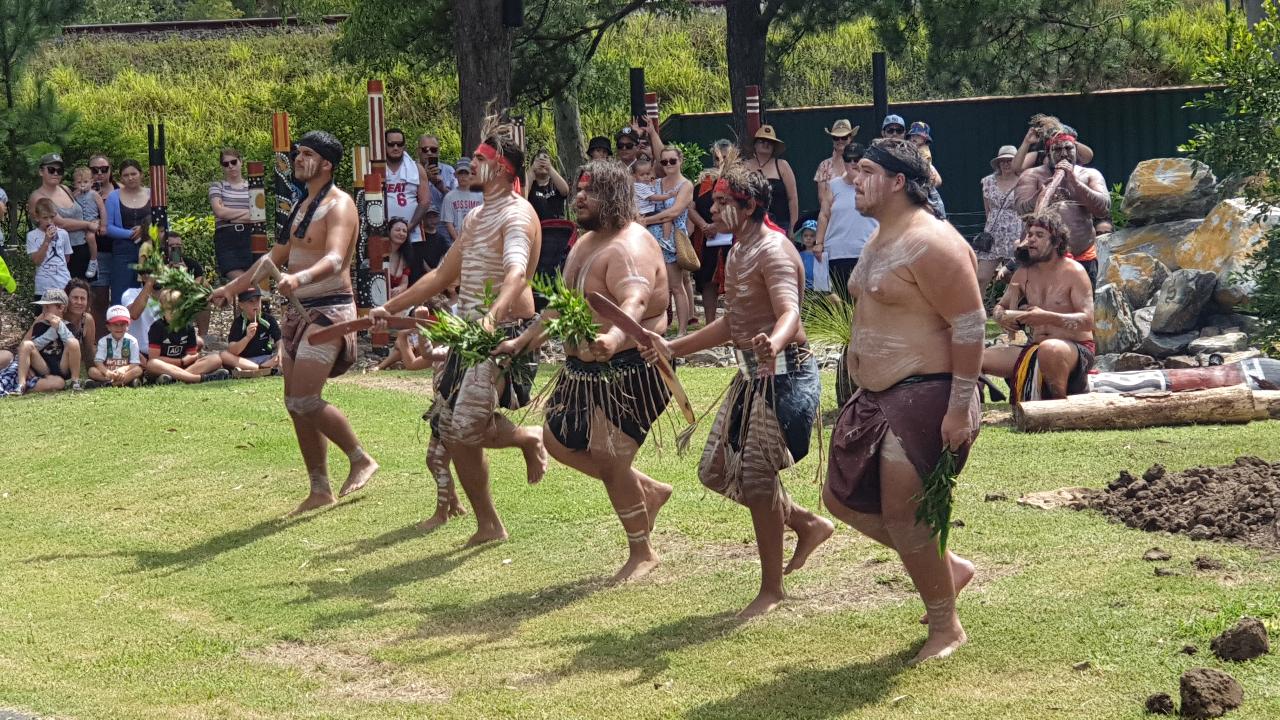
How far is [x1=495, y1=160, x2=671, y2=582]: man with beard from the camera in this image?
7.12m

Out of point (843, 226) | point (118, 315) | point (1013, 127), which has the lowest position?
point (118, 315)

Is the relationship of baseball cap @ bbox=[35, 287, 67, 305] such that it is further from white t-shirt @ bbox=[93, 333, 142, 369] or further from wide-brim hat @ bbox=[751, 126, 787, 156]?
wide-brim hat @ bbox=[751, 126, 787, 156]

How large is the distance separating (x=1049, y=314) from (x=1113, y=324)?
298 cm

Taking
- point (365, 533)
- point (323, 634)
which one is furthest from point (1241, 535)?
point (365, 533)

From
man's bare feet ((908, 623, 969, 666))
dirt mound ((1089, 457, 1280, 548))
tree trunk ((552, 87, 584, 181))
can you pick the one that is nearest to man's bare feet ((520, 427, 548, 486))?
dirt mound ((1089, 457, 1280, 548))

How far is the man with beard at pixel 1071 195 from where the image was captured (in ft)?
38.3

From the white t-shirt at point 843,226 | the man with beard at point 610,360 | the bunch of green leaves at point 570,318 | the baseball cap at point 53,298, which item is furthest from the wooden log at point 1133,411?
the baseball cap at point 53,298

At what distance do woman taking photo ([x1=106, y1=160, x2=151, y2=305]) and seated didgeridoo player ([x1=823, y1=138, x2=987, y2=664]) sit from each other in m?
11.4

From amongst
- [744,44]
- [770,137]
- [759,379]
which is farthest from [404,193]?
[759,379]

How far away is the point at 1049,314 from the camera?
33.1 ft

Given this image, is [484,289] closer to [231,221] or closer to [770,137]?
[770,137]

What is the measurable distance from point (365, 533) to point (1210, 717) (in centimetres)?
522

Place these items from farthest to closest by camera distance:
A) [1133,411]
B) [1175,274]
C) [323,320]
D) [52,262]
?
[52,262], [1175,274], [1133,411], [323,320]

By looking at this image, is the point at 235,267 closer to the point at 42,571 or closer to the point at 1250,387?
the point at 42,571
